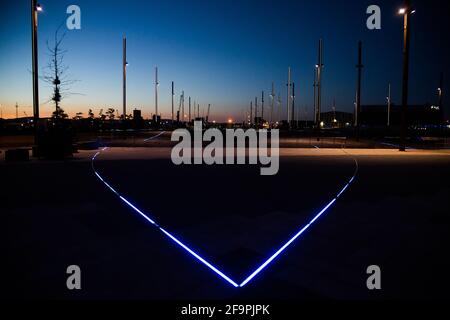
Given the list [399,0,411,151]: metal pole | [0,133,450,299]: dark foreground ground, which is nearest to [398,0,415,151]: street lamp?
[399,0,411,151]: metal pole

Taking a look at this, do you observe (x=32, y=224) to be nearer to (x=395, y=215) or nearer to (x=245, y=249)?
(x=245, y=249)

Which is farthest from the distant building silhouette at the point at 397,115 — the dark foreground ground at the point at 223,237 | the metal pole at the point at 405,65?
the dark foreground ground at the point at 223,237

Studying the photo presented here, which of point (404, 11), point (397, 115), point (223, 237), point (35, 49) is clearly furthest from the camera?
point (397, 115)

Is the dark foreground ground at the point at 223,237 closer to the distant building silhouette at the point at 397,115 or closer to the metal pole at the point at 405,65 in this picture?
the metal pole at the point at 405,65

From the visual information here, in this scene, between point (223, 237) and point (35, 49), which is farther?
point (35, 49)

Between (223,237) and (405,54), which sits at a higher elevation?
(405,54)

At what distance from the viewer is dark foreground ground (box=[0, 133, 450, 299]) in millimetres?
Result: 5527

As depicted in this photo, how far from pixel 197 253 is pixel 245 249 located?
762mm

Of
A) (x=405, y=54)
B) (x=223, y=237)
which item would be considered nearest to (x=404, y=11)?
(x=405, y=54)

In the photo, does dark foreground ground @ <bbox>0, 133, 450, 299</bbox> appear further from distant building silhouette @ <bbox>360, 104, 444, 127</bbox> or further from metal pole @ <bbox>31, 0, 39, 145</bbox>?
distant building silhouette @ <bbox>360, 104, 444, 127</bbox>

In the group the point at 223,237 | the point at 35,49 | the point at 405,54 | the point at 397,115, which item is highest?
the point at 405,54

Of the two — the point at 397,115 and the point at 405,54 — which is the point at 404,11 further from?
the point at 397,115

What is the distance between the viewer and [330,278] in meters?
5.78

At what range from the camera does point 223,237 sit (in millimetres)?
7840
